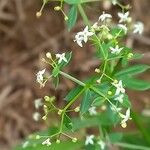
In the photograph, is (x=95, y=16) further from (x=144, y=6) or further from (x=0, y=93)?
(x=0, y=93)

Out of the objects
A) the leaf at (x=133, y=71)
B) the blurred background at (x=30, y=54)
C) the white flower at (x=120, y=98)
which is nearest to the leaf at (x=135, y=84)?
the leaf at (x=133, y=71)

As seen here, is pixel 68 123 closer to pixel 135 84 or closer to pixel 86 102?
pixel 86 102

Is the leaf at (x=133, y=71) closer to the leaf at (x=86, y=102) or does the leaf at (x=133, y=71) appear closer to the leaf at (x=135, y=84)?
the leaf at (x=135, y=84)

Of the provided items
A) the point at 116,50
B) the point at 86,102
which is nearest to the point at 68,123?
the point at 86,102

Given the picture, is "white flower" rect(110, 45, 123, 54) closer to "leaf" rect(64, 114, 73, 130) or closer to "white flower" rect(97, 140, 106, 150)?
"leaf" rect(64, 114, 73, 130)

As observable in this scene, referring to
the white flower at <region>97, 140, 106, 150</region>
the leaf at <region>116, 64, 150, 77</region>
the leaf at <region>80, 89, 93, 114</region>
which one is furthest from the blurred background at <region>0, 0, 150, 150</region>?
the leaf at <region>80, 89, 93, 114</region>

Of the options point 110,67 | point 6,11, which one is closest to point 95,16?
point 6,11

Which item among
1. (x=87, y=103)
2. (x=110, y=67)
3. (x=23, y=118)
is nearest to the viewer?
(x=87, y=103)
